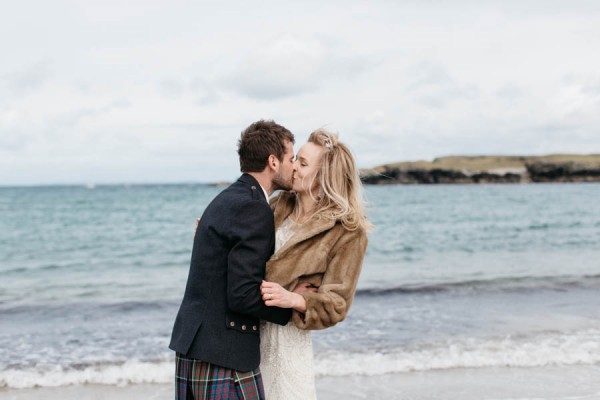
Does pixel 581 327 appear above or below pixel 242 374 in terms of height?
below

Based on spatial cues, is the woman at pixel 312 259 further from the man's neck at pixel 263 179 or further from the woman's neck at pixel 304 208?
the man's neck at pixel 263 179

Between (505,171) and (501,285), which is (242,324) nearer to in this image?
(501,285)

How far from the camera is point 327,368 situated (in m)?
6.64

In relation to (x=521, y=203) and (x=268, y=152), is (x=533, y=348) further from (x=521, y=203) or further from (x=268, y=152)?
(x=521, y=203)

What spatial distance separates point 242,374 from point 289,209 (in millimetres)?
888

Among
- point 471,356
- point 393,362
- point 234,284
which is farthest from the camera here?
point 471,356

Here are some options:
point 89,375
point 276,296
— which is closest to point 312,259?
point 276,296

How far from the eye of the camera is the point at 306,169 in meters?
3.09

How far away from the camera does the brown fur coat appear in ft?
9.39

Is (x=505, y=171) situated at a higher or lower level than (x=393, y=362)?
higher

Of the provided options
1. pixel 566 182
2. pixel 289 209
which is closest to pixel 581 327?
pixel 289 209

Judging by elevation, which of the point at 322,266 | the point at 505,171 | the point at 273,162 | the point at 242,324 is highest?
the point at 505,171

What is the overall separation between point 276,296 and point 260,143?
71 cm

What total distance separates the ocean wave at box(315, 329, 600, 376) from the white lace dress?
3477 millimetres
